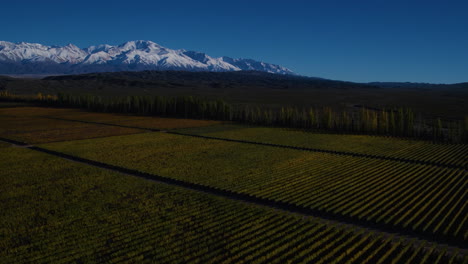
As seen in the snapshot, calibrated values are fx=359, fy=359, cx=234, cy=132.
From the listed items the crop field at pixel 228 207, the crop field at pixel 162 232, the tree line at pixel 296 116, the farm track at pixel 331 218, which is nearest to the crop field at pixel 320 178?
the crop field at pixel 228 207

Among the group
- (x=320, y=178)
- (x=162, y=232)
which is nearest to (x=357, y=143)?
(x=320, y=178)

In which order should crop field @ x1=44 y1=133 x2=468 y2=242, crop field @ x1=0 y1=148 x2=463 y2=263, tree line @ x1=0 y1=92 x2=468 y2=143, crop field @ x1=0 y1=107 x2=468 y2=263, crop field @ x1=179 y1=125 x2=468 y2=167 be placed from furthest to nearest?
tree line @ x1=0 y1=92 x2=468 y2=143 → crop field @ x1=179 y1=125 x2=468 y2=167 → crop field @ x1=44 y1=133 x2=468 y2=242 → crop field @ x1=0 y1=107 x2=468 y2=263 → crop field @ x1=0 y1=148 x2=463 y2=263

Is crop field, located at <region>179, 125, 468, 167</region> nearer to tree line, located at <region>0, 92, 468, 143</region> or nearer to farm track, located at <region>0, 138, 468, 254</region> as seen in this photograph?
tree line, located at <region>0, 92, 468, 143</region>

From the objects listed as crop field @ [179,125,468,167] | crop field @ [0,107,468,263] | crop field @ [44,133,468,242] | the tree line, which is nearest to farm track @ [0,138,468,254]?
crop field @ [0,107,468,263]

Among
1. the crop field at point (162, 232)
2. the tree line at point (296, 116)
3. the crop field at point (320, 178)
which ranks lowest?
the crop field at point (162, 232)

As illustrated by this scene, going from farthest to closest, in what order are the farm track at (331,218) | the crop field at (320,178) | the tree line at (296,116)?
the tree line at (296,116), the crop field at (320,178), the farm track at (331,218)

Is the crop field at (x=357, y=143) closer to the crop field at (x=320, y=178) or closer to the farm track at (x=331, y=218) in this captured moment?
the crop field at (x=320, y=178)

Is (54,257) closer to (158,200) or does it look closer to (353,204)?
(158,200)
